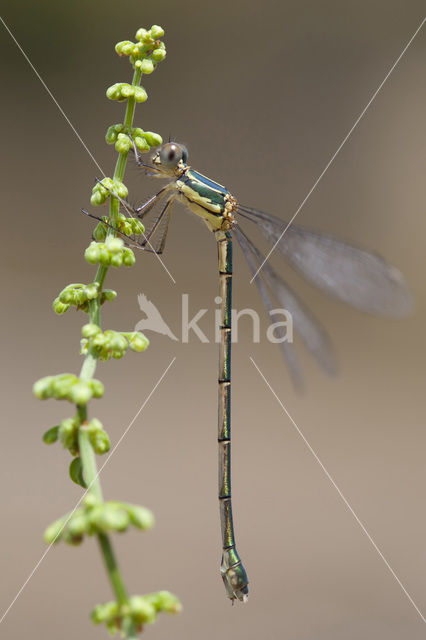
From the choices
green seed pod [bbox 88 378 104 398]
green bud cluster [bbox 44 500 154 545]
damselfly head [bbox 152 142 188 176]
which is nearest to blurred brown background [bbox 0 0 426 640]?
damselfly head [bbox 152 142 188 176]

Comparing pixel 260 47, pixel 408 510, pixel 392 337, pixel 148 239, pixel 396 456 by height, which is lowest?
pixel 408 510

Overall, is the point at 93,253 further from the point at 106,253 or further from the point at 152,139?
the point at 152,139

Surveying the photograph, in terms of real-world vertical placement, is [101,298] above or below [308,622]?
above

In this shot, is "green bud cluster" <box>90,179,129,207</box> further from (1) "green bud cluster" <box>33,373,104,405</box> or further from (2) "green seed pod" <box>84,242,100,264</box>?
(1) "green bud cluster" <box>33,373,104,405</box>

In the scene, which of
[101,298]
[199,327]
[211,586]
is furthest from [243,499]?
[101,298]

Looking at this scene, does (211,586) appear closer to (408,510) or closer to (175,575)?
(175,575)

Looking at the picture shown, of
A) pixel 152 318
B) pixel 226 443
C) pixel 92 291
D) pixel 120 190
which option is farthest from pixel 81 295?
pixel 152 318
